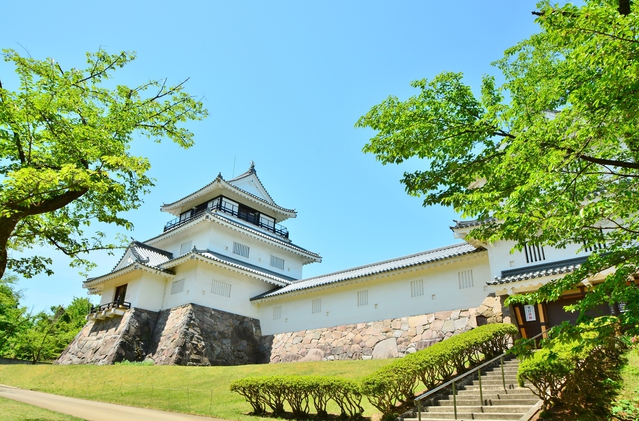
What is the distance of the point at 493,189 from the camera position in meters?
7.27

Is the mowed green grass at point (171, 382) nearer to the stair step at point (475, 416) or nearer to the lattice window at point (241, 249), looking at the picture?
the stair step at point (475, 416)

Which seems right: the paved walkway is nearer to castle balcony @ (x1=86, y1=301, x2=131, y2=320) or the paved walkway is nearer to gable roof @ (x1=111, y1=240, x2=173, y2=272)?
castle balcony @ (x1=86, y1=301, x2=131, y2=320)

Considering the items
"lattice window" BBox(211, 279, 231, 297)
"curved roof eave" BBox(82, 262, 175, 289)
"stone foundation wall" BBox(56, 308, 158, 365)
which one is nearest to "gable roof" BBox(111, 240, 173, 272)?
"curved roof eave" BBox(82, 262, 175, 289)

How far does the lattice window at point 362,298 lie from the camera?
2169 cm

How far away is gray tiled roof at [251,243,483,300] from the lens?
1951 centimetres

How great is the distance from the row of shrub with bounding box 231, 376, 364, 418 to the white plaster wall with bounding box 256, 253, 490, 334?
29.4ft

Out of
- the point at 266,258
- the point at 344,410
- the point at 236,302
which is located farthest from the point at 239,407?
the point at 266,258

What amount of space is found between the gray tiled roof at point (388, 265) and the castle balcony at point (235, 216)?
247 inches

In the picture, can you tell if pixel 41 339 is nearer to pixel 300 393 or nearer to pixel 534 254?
pixel 300 393

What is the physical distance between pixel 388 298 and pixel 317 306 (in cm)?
502

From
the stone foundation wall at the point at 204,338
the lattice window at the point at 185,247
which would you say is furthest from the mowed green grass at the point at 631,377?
the lattice window at the point at 185,247

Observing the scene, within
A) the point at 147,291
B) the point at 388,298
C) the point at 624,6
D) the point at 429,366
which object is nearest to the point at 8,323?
the point at 147,291

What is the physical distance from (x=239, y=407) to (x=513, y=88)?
38.4 feet

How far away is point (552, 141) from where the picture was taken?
5961mm
